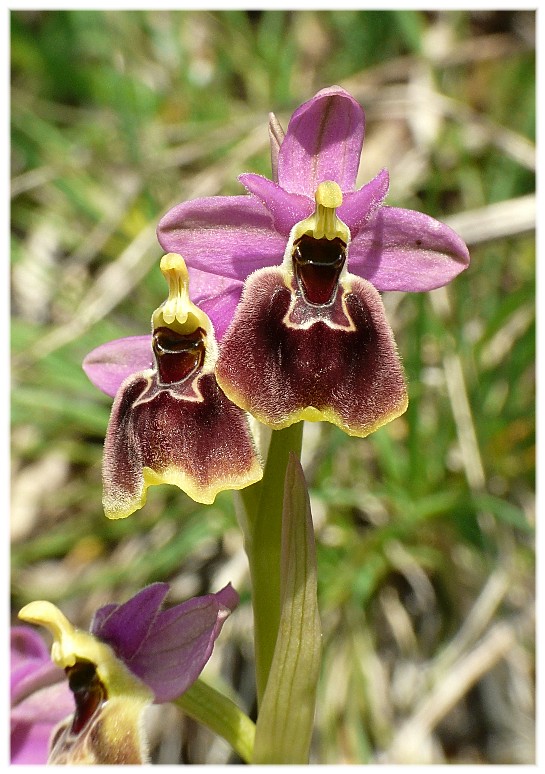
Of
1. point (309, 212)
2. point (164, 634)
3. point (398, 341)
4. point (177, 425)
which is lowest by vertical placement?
point (164, 634)

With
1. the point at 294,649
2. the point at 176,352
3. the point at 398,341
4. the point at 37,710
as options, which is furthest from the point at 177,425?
the point at 398,341

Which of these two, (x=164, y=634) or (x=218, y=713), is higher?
(x=164, y=634)

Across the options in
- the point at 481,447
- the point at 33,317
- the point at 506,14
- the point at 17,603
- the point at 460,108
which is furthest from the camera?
the point at 506,14

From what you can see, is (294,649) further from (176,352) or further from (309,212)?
(309,212)

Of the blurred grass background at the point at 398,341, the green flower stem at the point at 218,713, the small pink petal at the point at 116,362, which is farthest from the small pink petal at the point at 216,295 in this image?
the blurred grass background at the point at 398,341

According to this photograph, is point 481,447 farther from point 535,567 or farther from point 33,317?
point 33,317

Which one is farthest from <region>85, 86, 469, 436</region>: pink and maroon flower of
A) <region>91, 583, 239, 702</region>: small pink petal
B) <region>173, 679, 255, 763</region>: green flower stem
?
<region>173, 679, 255, 763</region>: green flower stem

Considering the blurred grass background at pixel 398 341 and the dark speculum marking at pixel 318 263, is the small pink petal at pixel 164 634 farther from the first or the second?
the blurred grass background at pixel 398 341

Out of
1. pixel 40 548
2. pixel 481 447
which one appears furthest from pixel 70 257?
pixel 481 447
